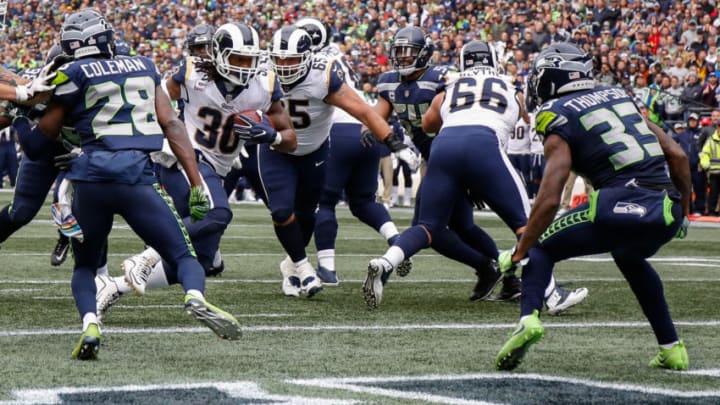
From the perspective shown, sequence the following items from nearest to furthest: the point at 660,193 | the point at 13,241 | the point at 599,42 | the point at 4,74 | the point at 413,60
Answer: the point at 660,193 < the point at 4,74 < the point at 413,60 < the point at 13,241 < the point at 599,42

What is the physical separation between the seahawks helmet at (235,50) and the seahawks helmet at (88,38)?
1.22 m

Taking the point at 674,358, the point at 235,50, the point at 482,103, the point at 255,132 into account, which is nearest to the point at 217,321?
the point at 674,358

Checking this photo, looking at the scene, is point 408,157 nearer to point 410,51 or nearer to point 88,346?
point 410,51

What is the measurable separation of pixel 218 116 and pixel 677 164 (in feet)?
9.65

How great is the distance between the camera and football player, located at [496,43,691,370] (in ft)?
15.4

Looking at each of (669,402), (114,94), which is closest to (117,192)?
(114,94)

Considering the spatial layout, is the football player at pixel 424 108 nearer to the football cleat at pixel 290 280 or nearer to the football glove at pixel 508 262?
the football cleat at pixel 290 280

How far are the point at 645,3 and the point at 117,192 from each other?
1757 centimetres

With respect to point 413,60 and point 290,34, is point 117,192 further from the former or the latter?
point 413,60

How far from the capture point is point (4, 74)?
636 centimetres

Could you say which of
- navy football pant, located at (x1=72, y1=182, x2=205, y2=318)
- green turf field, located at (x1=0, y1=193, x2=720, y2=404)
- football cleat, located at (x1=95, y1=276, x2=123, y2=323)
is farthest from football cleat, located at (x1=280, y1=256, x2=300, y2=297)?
navy football pant, located at (x1=72, y1=182, x2=205, y2=318)

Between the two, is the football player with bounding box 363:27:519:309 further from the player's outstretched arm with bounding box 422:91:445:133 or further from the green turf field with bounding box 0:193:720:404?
the player's outstretched arm with bounding box 422:91:445:133

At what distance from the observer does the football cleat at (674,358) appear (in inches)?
185

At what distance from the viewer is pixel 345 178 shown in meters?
8.16
